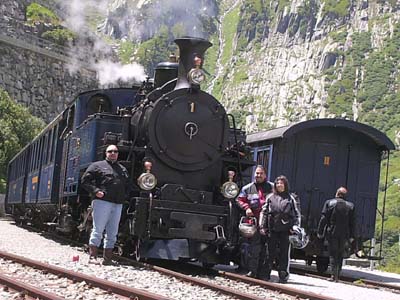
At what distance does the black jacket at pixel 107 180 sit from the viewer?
32.9 feet

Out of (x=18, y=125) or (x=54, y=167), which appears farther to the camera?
(x=18, y=125)

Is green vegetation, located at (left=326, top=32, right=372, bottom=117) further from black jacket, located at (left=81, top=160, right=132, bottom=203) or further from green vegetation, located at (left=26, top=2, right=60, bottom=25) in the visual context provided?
black jacket, located at (left=81, top=160, right=132, bottom=203)

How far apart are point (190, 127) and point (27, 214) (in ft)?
40.2

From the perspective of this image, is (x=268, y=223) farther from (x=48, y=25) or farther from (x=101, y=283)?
(x=48, y=25)

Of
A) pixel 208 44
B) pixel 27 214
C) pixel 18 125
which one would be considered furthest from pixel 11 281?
pixel 18 125

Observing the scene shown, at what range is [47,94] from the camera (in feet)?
159

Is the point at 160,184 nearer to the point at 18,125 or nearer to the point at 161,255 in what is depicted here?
the point at 161,255

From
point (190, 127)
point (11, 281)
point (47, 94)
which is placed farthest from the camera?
point (47, 94)

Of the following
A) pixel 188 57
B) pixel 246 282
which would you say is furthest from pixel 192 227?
pixel 188 57

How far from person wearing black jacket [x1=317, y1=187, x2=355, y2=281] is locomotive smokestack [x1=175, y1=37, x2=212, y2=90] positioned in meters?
3.07

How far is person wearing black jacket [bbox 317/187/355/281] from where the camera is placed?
11.5 m

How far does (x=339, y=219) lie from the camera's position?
1156 cm

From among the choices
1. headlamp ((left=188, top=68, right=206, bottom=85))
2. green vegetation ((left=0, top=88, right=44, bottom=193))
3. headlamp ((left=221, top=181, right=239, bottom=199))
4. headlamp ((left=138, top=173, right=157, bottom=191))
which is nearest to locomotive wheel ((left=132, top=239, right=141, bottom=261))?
headlamp ((left=138, top=173, right=157, bottom=191))

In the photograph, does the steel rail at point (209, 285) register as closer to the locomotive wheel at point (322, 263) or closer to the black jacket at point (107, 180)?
the black jacket at point (107, 180)
